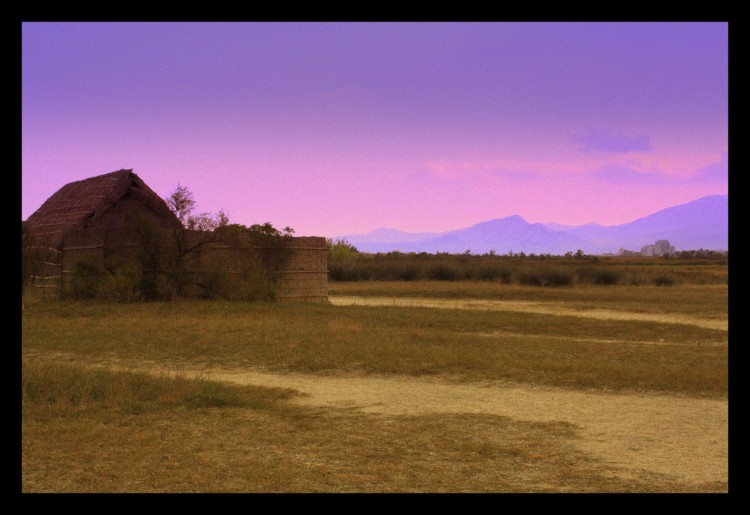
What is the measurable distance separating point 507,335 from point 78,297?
12186 millimetres

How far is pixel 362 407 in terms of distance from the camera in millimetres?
8555

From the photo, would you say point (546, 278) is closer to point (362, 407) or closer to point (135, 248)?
point (135, 248)

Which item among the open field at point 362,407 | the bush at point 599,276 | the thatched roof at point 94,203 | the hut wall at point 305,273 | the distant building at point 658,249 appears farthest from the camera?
the distant building at point 658,249

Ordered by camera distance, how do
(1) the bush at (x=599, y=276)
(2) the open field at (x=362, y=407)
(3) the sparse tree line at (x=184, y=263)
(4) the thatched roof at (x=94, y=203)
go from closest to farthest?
(2) the open field at (x=362, y=407) < (3) the sparse tree line at (x=184, y=263) < (4) the thatched roof at (x=94, y=203) < (1) the bush at (x=599, y=276)

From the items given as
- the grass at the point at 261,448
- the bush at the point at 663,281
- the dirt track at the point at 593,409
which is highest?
the bush at the point at 663,281

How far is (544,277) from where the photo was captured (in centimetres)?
3909

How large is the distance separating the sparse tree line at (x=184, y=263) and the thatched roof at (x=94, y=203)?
1.32m

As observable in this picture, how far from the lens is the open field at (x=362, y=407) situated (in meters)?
5.69

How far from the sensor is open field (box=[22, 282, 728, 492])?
18.7 feet

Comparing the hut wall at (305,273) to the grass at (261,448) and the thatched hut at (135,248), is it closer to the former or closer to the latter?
the thatched hut at (135,248)

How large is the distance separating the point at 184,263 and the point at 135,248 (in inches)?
56.4

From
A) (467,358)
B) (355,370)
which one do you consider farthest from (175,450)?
(467,358)

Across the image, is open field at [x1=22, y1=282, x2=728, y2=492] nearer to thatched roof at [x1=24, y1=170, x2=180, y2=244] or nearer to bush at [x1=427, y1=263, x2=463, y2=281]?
thatched roof at [x1=24, y1=170, x2=180, y2=244]

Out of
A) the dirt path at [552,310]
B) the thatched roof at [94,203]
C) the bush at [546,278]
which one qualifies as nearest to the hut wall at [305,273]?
the dirt path at [552,310]
